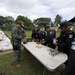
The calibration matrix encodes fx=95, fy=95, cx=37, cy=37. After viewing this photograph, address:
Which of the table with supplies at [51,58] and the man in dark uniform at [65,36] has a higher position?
the man in dark uniform at [65,36]

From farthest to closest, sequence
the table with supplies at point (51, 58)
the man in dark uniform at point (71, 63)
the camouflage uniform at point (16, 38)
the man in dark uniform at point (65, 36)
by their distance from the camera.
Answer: the camouflage uniform at point (16, 38) → the man in dark uniform at point (65, 36) → the table with supplies at point (51, 58) → the man in dark uniform at point (71, 63)

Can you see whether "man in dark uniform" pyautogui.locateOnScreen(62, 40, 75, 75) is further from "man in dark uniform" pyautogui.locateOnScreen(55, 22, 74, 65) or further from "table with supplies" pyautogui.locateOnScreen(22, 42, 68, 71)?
→ "man in dark uniform" pyautogui.locateOnScreen(55, 22, 74, 65)

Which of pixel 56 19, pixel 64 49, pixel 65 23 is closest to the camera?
pixel 65 23

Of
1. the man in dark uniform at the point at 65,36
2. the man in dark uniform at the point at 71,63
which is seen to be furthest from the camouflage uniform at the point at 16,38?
the man in dark uniform at the point at 71,63

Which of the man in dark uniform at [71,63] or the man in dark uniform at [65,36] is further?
the man in dark uniform at [65,36]

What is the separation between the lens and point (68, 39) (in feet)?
7.70

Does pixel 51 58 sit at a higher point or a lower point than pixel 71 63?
lower

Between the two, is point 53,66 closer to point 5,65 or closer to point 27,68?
point 27,68

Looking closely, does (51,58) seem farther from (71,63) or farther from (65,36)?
(71,63)

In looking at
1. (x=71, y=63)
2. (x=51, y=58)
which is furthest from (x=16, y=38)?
(x=71, y=63)

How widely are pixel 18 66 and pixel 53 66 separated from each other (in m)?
1.95

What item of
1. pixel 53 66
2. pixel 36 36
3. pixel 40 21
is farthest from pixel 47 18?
pixel 53 66

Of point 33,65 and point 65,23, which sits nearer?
point 65,23

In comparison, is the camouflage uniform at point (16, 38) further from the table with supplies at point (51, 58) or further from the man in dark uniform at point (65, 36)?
the man in dark uniform at point (65, 36)
